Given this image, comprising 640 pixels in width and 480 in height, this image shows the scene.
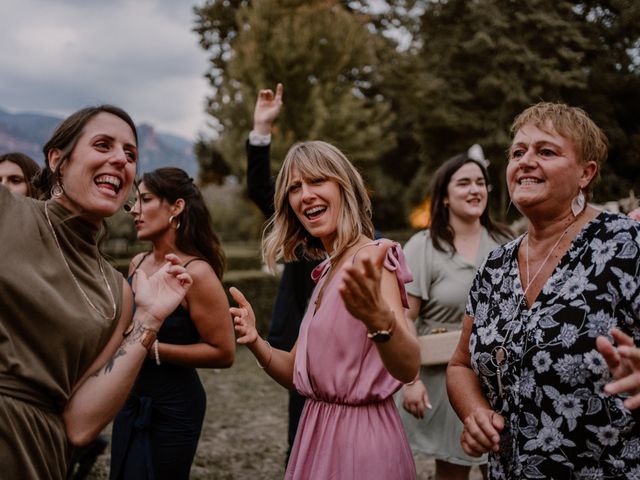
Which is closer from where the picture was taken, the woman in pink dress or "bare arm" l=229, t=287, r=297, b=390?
the woman in pink dress

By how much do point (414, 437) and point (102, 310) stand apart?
2437 millimetres

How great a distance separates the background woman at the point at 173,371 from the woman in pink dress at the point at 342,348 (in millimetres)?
648

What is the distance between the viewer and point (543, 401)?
6.31 ft

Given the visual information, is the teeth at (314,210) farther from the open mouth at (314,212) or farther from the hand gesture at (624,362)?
the hand gesture at (624,362)

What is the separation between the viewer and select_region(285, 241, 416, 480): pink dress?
2.19 m

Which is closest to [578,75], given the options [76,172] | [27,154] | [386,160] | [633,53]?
[633,53]

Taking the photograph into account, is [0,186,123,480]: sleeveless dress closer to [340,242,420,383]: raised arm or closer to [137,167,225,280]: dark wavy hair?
[340,242,420,383]: raised arm

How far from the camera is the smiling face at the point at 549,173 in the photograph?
2.10 meters

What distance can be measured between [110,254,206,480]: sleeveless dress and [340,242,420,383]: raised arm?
4.98 feet

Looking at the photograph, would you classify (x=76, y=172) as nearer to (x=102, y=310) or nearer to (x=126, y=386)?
(x=102, y=310)

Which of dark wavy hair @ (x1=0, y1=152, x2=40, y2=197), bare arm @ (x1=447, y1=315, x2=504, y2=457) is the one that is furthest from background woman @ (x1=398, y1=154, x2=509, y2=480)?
dark wavy hair @ (x1=0, y1=152, x2=40, y2=197)

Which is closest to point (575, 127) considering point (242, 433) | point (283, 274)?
point (283, 274)

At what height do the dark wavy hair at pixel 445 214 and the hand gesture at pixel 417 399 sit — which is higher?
the dark wavy hair at pixel 445 214

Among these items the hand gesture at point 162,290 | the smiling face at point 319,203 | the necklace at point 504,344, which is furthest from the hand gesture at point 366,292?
the hand gesture at point 162,290
